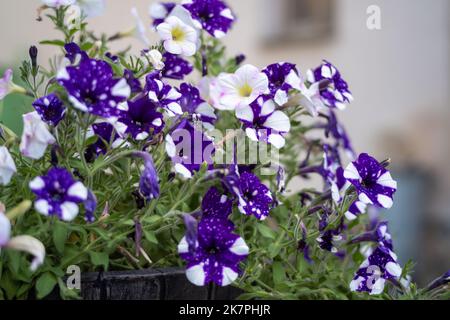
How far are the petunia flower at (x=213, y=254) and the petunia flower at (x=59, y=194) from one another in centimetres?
12

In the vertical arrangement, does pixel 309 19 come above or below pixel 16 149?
above

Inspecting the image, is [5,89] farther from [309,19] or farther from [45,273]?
[309,19]

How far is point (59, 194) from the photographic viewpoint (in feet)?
2.19

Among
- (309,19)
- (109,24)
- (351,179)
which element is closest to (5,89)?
(351,179)

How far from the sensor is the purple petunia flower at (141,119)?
75 cm

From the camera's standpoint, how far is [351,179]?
30.3 inches

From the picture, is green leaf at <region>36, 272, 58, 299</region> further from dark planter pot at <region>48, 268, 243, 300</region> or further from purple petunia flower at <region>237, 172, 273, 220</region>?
purple petunia flower at <region>237, 172, 273, 220</region>

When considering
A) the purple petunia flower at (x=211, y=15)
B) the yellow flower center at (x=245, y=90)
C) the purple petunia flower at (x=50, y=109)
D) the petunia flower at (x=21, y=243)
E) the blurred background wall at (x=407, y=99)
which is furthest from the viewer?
the blurred background wall at (x=407, y=99)

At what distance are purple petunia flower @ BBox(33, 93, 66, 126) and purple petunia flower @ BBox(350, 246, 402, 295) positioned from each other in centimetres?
40

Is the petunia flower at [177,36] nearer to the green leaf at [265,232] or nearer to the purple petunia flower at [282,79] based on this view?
the purple petunia flower at [282,79]

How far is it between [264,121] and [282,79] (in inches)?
2.9

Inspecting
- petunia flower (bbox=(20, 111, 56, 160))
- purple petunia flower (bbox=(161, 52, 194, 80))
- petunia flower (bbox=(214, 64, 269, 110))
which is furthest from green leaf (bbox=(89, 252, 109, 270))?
purple petunia flower (bbox=(161, 52, 194, 80))

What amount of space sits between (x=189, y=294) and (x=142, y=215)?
0.36 feet

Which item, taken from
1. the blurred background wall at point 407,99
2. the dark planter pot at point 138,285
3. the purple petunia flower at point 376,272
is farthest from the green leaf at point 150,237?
the blurred background wall at point 407,99
